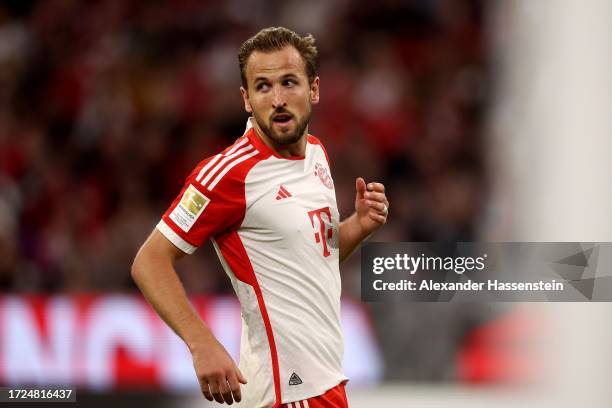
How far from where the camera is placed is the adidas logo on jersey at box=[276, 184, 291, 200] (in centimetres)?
348

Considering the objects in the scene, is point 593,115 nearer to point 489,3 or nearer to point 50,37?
point 489,3

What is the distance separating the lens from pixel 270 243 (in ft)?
11.3

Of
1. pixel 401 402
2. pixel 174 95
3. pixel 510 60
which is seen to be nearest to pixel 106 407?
pixel 401 402

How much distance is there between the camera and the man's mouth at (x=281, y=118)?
138 inches

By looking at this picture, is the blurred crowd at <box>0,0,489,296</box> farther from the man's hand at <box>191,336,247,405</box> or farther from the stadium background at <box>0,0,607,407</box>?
the man's hand at <box>191,336,247,405</box>

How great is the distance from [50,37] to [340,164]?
3217mm

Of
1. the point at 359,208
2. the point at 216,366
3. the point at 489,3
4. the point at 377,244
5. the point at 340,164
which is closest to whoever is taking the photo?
the point at 216,366

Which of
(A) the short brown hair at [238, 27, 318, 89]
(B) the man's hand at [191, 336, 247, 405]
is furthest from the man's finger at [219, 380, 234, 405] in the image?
(A) the short brown hair at [238, 27, 318, 89]

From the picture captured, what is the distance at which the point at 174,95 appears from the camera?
Result: 9242mm

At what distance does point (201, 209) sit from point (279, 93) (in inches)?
17.6

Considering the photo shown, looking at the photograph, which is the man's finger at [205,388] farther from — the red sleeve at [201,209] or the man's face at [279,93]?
the man's face at [279,93]

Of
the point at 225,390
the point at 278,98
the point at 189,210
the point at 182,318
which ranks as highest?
the point at 278,98

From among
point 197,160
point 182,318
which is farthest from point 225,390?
point 197,160

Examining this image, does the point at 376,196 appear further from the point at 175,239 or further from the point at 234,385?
the point at 234,385
